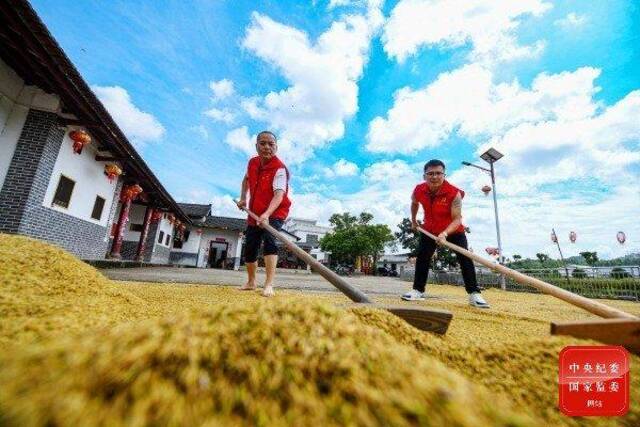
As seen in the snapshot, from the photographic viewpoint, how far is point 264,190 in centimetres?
337

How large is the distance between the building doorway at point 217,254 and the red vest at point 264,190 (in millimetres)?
20741

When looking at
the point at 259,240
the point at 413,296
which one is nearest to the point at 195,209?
the point at 259,240

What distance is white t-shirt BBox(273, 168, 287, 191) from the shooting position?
3234mm

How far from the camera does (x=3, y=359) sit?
607 millimetres

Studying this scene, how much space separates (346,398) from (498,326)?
2051mm

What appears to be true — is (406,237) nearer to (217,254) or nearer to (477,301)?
(217,254)

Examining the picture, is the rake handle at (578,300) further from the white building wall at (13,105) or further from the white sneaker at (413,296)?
the white building wall at (13,105)

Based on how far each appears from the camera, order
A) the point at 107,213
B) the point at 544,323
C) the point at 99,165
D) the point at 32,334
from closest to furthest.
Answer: the point at 32,334
the point at 544,323
the point at 99,165
the point at 107,213

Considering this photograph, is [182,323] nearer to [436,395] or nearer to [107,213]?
[436,395]

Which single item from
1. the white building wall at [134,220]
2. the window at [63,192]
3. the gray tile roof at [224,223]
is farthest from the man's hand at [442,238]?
the gray tile roof at [224,223]

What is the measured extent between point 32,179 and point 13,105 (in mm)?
1397

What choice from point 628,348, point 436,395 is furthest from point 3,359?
point 628,348

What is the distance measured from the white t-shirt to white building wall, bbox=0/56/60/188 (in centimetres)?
537

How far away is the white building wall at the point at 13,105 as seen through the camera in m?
5.51
